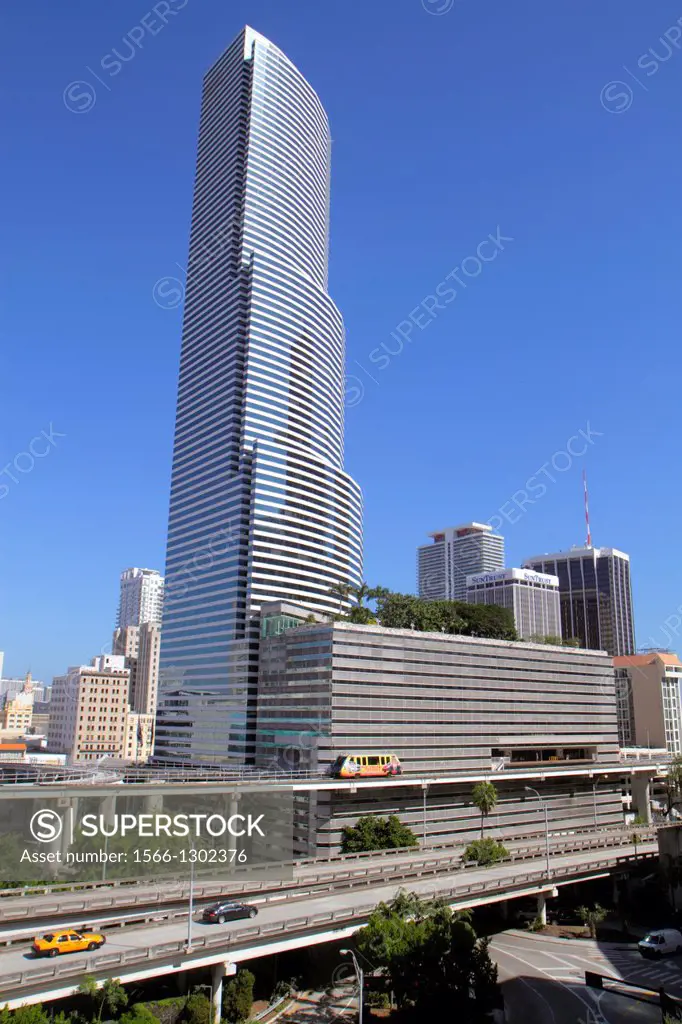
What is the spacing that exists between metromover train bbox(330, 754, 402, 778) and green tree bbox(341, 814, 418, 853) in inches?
235

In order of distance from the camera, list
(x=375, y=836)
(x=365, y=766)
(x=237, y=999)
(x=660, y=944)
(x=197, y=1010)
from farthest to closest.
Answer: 1. (x=365, y=766)
2. (x=375, y=836)
3. (x=660, y=944)
4. (x=237, y=999)
5. (x=197, y=1010)

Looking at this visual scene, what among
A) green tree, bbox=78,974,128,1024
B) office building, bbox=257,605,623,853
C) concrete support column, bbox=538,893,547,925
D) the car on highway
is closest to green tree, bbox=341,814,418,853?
office building, bbox=257,605,623,853

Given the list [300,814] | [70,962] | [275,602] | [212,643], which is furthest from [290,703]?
[70,962]

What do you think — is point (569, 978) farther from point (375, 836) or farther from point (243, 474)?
point (243, 474)

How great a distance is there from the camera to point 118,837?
266 ft

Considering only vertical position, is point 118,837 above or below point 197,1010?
above

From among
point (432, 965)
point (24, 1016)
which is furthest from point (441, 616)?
point (24, 1016)

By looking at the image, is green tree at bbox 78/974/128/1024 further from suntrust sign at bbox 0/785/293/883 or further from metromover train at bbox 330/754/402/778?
metromover train at bbox 330/754/402/778

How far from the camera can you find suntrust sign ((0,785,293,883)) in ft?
247

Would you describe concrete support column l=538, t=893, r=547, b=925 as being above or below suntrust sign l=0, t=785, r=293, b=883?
below

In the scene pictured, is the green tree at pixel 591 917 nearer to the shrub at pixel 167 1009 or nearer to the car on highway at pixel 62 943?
the shrub at pixel 167 1009

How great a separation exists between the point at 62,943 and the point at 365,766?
197 ft

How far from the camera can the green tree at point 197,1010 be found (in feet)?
169

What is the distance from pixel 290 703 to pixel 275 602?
36743 mm
